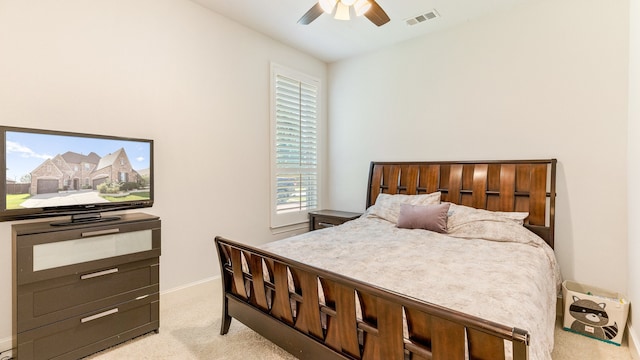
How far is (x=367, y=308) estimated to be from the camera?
4.73ft

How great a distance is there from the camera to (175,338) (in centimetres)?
229

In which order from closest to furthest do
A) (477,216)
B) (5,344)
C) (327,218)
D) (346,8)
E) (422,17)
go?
(5,344) → (346,8) → (477,216) → (422,17) → (327,218)

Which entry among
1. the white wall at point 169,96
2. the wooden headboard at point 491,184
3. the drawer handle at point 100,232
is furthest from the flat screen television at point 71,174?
the wooden headboard at point 491,184

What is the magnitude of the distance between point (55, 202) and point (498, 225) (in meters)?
3.66

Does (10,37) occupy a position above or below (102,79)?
above

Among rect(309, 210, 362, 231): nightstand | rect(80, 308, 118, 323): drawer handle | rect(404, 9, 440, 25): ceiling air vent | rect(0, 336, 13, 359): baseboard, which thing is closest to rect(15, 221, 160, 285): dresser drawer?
rect(80, 308, 118, 323): drawer handle

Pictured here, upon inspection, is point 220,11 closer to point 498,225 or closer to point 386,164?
point 386,164

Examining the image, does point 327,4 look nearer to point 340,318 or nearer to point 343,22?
point 343,22

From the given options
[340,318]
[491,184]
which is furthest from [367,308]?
[491,184]

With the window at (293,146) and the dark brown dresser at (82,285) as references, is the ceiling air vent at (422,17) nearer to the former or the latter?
the window at (293,146)

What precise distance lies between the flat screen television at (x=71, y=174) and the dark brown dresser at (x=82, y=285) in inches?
6.7

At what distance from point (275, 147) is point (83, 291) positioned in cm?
252

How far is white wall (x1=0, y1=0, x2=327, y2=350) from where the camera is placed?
219 centimetres

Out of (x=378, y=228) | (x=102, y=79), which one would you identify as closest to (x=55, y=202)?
(x=102, y=79)
